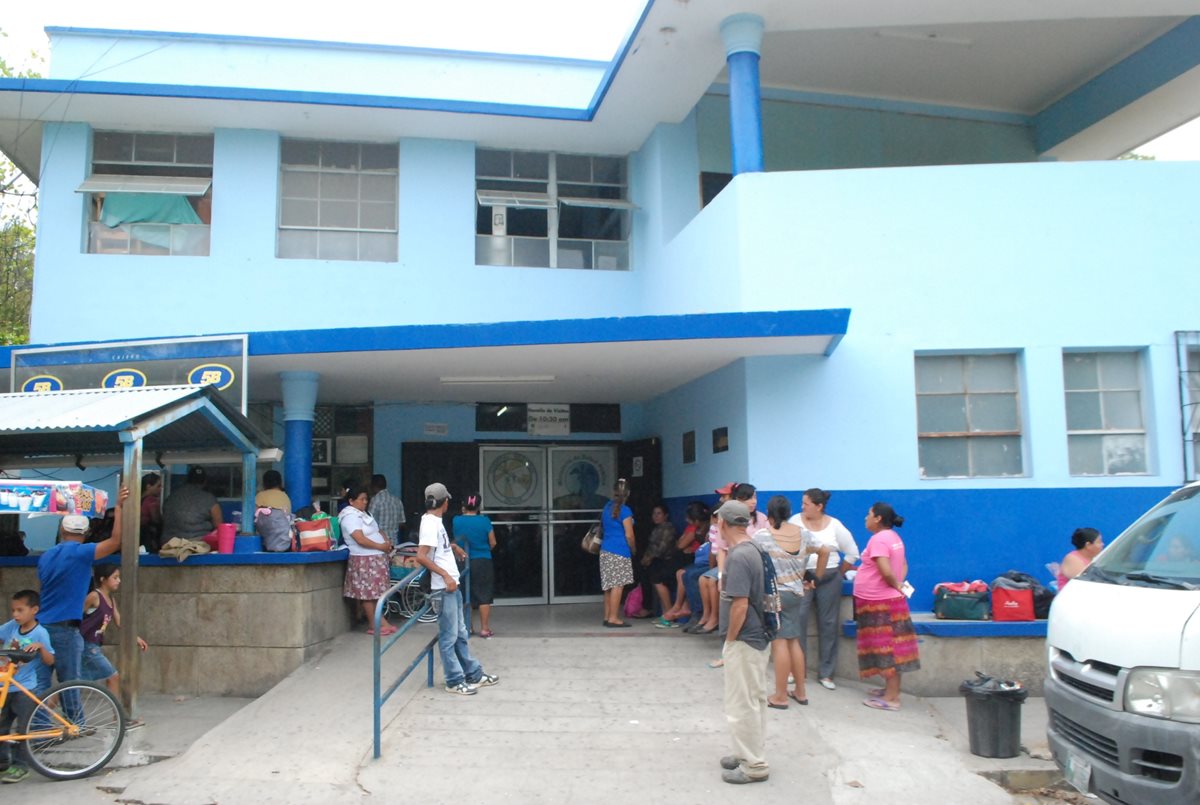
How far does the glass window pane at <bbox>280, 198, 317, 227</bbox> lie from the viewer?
12297 mm

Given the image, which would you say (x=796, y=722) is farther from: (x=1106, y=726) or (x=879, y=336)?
(x=879, y=336)

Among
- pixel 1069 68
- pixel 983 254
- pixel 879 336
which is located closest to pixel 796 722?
pixel 879 336

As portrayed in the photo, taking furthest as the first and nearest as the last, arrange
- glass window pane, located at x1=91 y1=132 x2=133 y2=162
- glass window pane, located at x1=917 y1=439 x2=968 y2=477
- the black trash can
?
glass window pane, located at x1=91 y1=132 x2=133 y2=162 → glass window pane, located at x1=917 y1=439 x2=968 y2=477 → the black trash can

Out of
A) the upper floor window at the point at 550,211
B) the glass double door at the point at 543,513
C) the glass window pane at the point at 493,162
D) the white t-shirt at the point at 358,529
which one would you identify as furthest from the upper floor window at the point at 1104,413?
the glass window pane at the point at 493,162

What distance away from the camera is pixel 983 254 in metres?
9.46

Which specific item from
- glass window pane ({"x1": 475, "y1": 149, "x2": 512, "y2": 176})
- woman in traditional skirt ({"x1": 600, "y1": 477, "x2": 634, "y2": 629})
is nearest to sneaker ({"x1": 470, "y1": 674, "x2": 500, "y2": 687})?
woman in traditional skirt ({"x1": 600, "y1": 477, "x2": 634, "y2": 629})

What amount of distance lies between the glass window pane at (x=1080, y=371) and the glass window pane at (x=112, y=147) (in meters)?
11.4

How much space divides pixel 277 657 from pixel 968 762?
18.4 ft

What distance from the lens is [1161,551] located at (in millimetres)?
5117

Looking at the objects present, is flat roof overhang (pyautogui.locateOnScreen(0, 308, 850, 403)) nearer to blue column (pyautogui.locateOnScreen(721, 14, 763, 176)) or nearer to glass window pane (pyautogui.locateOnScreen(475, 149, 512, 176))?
blue column (pyautogui.locateOnScreen(721, 14, 763, 176))

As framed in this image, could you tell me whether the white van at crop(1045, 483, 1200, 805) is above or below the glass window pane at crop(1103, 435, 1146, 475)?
below

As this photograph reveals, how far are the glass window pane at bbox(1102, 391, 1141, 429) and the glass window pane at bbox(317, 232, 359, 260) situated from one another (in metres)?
8.95

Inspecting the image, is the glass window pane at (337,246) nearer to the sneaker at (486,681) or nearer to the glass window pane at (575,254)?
the glass window pane at (575,254)

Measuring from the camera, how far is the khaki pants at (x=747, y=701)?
19.1 feet
